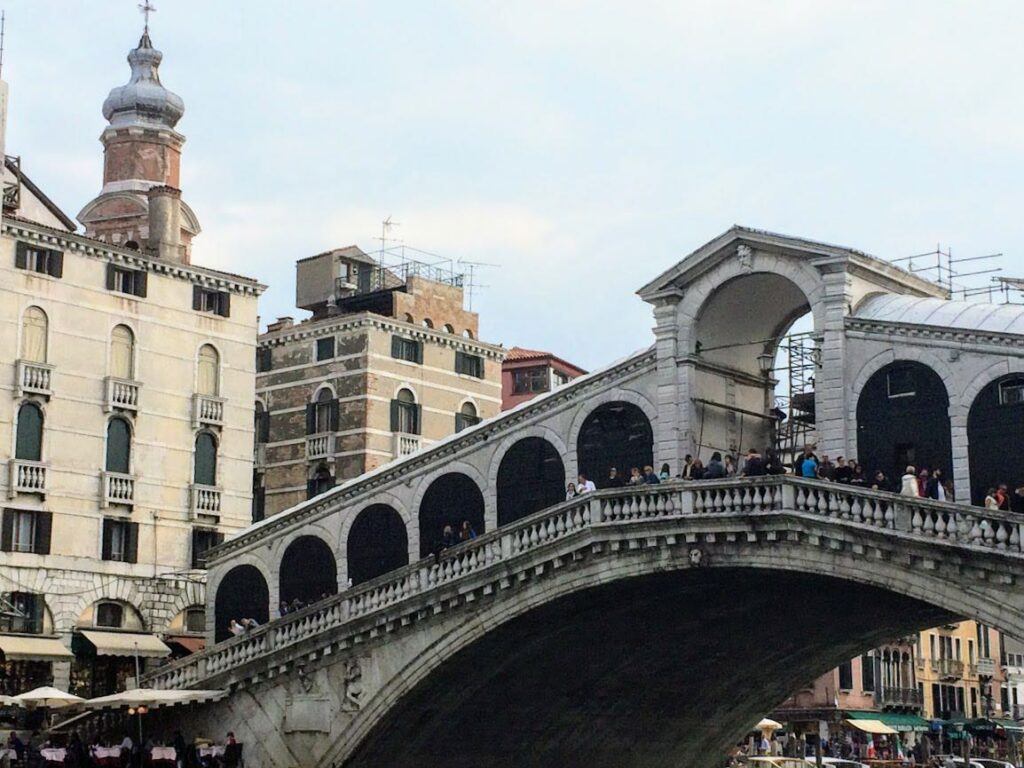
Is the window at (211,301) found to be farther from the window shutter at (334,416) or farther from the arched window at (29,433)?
the window shutter at (334,416)

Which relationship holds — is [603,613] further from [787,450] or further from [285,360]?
[285,360]

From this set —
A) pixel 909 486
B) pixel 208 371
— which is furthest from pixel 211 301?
pixel 909 486

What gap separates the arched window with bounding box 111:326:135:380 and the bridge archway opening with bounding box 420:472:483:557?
9.60m

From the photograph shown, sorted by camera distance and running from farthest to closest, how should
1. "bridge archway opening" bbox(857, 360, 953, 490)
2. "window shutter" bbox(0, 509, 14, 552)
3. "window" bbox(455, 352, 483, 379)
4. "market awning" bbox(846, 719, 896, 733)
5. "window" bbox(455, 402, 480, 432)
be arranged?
→ 1. "market awning" bbox(846, 719, 896, 733)
2. "window" bbox(455, 352, 483, 379)
3. "window" bbox(455, 402, 480, 432)
4. "window shutter" bbox(0, 509, 14, 552)
5. "bridge archway opening" bbox(857, 360, 953, 490)

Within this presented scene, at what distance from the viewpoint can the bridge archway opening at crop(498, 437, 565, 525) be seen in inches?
1784

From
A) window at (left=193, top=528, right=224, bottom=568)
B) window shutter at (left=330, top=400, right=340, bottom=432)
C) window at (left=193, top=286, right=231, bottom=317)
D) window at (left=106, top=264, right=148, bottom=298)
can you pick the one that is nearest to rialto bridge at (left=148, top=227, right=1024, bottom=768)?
window at (left=193, top=528, right=224, bottom=568)

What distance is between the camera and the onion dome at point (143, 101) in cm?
7006

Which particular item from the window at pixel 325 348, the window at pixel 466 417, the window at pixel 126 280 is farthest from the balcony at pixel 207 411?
the window at pixel 466 417

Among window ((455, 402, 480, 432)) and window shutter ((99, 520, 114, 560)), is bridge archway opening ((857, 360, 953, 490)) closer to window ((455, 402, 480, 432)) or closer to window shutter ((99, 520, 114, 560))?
window shutter ((99, 520, 114, 560))

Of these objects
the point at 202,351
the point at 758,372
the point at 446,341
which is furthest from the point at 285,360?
the point at 758,372

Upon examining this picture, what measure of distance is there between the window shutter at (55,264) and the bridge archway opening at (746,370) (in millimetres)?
17675

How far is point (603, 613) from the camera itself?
1705 inches

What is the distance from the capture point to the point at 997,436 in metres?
38.5

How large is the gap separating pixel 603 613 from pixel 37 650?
14.7m
